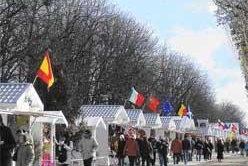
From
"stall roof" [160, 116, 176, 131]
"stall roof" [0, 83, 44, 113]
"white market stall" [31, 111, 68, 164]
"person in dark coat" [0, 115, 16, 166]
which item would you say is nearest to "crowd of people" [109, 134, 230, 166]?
"white market stall" [31, 111, 68, 164]

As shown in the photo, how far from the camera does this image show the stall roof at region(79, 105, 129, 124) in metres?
33.9

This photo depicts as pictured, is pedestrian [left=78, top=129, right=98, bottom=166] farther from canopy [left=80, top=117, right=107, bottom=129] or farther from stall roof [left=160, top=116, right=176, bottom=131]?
stall roof [left=160, top=116, right=176, bottom=131]

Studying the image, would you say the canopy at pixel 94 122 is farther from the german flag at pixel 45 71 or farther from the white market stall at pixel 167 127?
the white market stall at pixel 167 127

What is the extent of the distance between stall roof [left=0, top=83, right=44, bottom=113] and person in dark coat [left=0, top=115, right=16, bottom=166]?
95.8 inches

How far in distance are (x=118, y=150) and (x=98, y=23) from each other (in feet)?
71.3

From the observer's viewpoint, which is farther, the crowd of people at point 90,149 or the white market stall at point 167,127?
the white market stall at point 167,127

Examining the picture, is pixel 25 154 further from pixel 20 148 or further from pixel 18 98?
pixel 18 98

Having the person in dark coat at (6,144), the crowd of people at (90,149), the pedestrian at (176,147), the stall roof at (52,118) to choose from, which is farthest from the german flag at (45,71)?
the pedestrian at (176,147)

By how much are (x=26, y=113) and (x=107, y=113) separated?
1319cm

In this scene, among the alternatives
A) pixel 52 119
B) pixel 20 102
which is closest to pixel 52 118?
pixel 52 119

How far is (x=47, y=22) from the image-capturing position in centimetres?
4097

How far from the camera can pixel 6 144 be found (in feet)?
61.7

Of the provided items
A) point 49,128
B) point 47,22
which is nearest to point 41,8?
point 47,22

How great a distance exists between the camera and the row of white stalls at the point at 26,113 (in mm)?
21719
